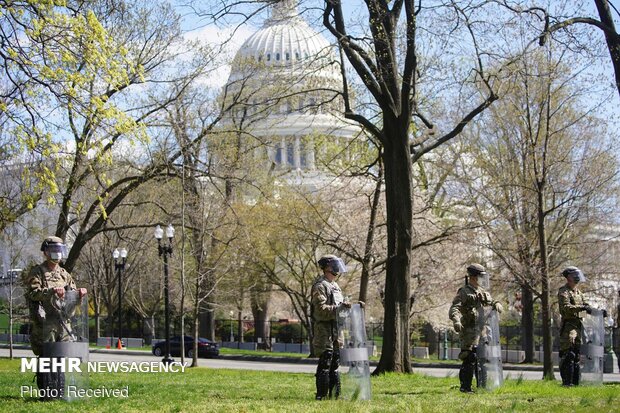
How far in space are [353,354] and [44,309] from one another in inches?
120

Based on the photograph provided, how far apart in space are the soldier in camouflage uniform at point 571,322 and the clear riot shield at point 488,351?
5.47 feet

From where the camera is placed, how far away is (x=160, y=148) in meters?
24.8

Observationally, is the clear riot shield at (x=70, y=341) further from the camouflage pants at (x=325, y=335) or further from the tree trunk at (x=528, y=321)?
the tree trunk at (x=528, y=321)

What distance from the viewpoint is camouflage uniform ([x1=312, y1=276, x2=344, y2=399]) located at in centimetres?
981

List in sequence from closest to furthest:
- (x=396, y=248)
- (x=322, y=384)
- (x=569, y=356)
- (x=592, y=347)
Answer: (x=322, y=384) → (x=592, y=347) → (x=569, y=356) → (x=396, y=248)

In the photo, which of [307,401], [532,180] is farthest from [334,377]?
[532,180]

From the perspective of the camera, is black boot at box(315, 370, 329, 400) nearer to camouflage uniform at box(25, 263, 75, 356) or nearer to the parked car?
camouflage uniform at box(25, 263, 75, 356)

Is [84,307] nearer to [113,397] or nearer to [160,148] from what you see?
[113,397]

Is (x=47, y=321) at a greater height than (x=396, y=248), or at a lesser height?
lesser

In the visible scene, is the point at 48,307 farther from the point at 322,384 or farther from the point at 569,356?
the point at 569,356

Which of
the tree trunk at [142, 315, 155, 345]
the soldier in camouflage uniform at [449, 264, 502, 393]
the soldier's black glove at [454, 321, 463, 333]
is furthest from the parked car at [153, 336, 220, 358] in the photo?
the soldier's black glove at [454, 321, 463, 333]

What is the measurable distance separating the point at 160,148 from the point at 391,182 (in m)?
7.89

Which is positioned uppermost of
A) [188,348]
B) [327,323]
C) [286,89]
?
[286,89]

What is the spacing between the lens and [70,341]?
31.6ft
